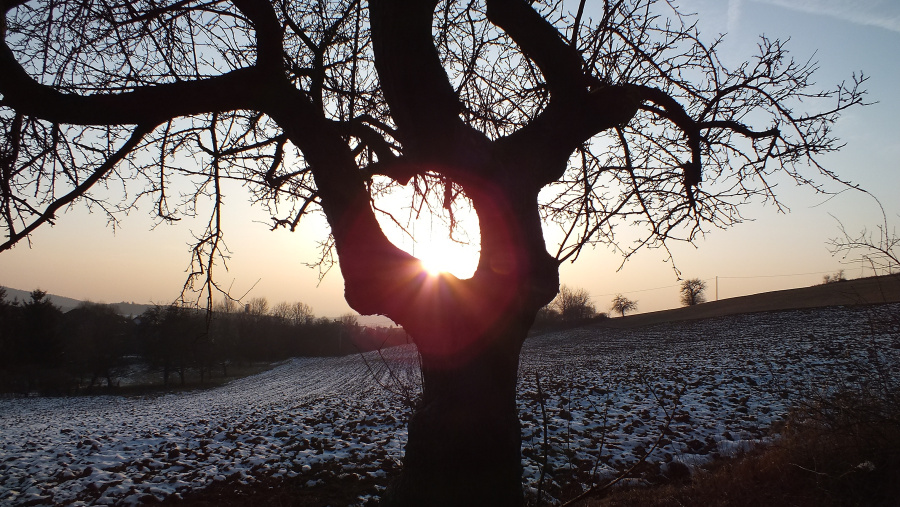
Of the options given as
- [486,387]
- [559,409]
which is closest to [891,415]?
[486,387]

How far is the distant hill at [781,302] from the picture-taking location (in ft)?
102

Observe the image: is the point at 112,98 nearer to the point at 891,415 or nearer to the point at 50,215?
the point at 50,215

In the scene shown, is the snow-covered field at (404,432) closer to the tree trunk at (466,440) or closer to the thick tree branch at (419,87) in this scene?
the tree trunk at (466,440)

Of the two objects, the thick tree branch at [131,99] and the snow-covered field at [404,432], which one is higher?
the thick tree branch at [131,99]

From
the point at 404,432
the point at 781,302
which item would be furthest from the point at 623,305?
the point at 404,432

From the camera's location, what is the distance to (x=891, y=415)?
4.24 m

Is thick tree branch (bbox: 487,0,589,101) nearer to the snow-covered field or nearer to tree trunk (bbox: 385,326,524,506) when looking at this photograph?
tree trunk (bbox: 385,326,524,506)

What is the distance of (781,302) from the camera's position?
122ft

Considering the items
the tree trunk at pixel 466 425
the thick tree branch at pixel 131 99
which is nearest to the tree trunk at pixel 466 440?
the tree trunk at pixel 466 425

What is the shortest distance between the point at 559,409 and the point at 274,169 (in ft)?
26.0

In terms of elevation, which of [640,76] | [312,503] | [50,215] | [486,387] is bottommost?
[312,503]

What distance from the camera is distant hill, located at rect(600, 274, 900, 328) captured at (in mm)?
31141

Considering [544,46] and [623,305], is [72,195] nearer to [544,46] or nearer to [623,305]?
[544,46]

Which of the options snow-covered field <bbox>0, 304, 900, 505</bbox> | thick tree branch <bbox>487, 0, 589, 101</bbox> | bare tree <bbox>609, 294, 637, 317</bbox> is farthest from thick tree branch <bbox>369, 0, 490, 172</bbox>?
bare tree <bbox>609, 294, 637, 317</bbox>
